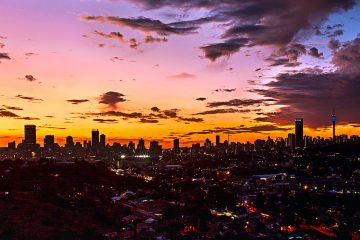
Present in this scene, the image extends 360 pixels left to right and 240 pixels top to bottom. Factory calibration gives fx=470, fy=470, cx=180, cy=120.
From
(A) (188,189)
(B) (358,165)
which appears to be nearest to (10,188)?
(A) (188,189)

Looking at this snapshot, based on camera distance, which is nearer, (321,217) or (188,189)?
(321,217)

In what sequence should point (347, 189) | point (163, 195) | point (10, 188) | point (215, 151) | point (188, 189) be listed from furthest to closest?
point (215, 151), point (188, 189), point (347, 189), point (163, 195), point (10, 188)

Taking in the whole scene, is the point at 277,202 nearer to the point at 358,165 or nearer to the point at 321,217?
the point at 321,217

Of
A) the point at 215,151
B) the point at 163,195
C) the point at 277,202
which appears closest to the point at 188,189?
the point at 163,195

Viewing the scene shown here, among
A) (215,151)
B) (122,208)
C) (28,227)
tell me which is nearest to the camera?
(28,227)

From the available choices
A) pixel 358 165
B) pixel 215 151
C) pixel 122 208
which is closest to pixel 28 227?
pixel 122 208

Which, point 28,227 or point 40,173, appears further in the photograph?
point 40,173

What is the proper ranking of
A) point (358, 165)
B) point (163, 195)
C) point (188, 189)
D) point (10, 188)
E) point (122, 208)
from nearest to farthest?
point (122, 208) < point (10, 188) < point (163, 195) < point (188, 189) < point (358, 165)

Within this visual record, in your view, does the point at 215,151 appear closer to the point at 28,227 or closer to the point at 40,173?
the point at 40,173

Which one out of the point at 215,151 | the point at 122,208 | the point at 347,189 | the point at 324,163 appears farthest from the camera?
the point at 215,151
